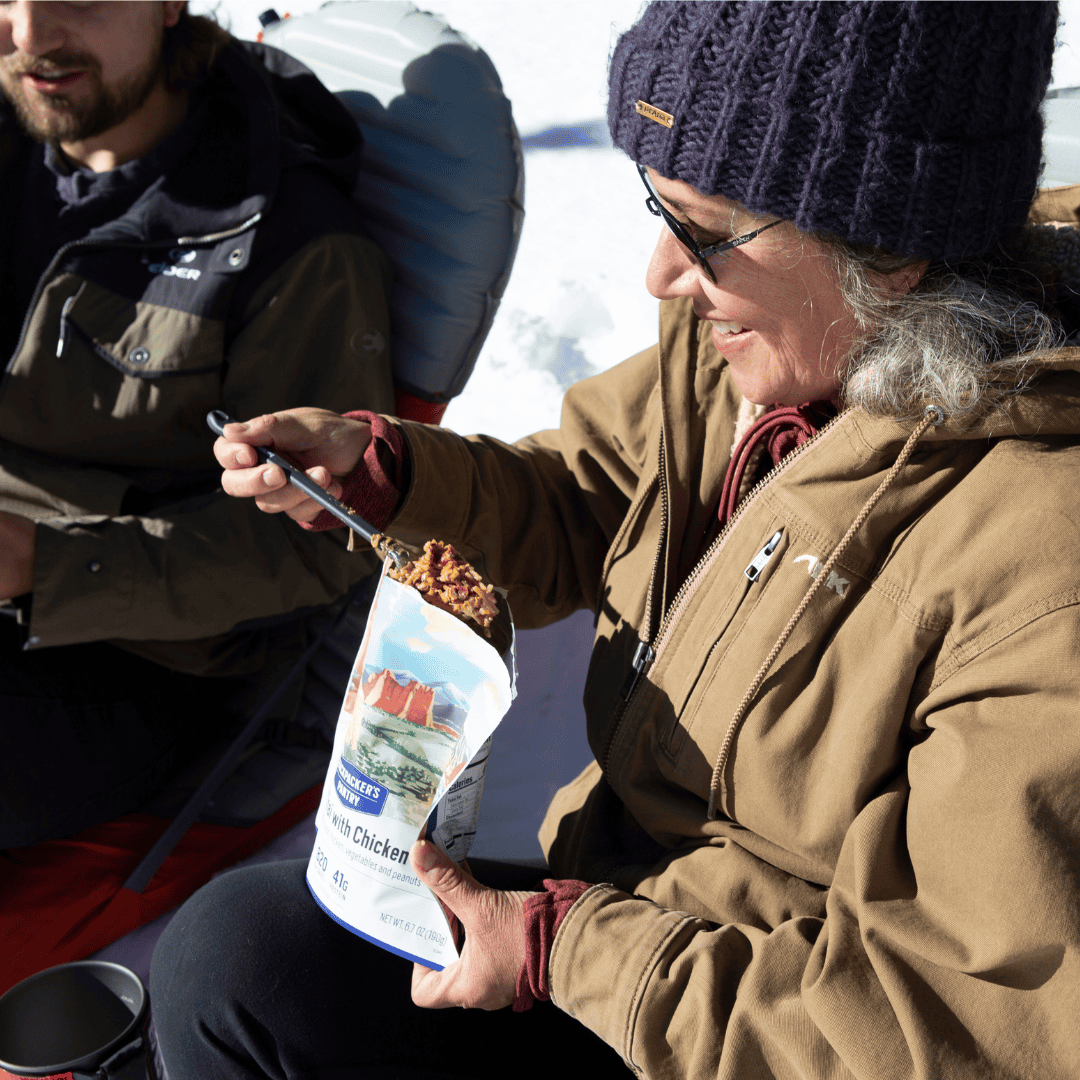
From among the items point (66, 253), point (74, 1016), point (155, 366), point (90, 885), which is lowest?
point (90, 885)

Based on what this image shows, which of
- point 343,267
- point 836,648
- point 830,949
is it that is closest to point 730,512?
point 836,648

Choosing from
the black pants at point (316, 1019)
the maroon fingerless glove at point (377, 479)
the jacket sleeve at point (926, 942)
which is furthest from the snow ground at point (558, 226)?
the jacket sleeve at point (926, 942)

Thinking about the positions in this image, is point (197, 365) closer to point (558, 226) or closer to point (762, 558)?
point (762, 558)

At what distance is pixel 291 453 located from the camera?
4.02ft

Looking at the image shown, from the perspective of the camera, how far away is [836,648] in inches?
37.9

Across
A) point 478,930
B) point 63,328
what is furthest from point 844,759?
point 63,328

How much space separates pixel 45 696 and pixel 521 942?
0.98m

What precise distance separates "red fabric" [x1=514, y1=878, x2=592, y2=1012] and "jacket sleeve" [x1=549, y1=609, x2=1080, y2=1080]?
2 centimetres

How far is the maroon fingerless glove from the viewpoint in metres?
1.22

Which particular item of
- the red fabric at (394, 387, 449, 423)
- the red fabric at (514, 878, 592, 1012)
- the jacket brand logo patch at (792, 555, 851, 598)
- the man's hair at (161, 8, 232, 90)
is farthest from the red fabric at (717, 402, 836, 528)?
the man's hair at (161, 8, 232, 90)

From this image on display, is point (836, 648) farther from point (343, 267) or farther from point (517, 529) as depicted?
point (343, 267)

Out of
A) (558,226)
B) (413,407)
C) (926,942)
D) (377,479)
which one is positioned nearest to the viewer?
(926,942)

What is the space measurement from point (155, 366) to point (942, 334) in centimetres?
123

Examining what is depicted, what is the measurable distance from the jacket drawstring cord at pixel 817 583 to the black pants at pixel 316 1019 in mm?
371
